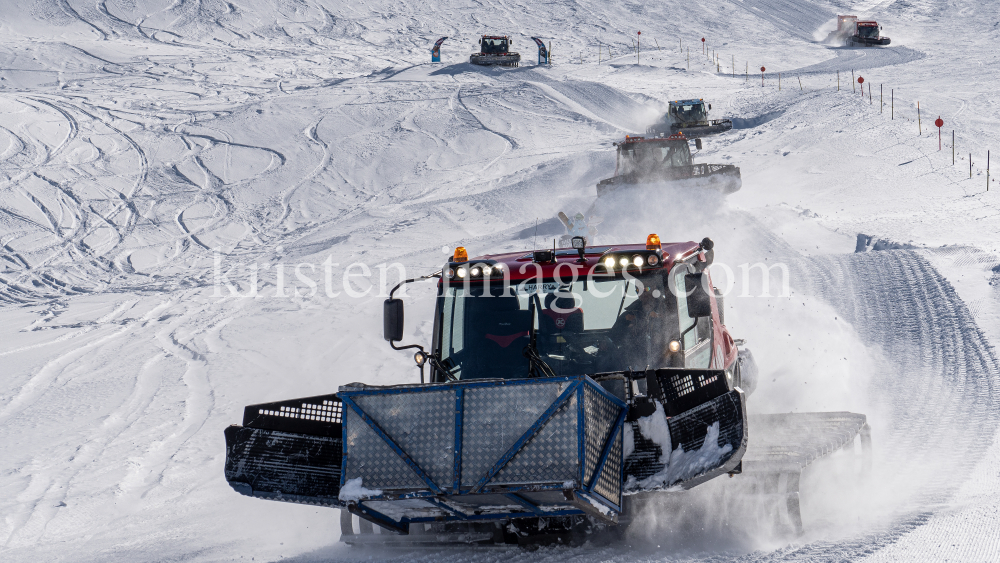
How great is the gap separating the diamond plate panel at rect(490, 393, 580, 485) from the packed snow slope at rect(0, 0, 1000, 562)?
796 millimetres

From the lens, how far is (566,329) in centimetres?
563

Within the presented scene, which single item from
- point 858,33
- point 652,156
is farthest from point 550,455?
point 858,33

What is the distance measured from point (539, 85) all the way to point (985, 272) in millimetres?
21483

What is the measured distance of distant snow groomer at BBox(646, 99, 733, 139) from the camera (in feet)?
85.1

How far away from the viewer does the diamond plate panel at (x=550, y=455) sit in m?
4.43

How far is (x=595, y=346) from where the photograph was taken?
5.55 metres

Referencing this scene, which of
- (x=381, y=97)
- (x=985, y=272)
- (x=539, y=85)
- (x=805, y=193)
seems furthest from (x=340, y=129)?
(x=985, y=272)

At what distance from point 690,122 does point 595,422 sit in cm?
2309

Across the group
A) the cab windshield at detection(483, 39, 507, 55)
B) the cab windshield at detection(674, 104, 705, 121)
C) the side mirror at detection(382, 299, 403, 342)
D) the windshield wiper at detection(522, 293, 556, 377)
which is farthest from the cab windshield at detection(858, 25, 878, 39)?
the side mirror at detection(382, 299, 403, 342)

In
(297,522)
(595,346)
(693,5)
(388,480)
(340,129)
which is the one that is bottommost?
(297,522)

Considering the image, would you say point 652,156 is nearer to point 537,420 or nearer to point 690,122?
point 690,122

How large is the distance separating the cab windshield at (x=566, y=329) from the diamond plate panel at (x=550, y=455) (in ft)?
A: 3.03

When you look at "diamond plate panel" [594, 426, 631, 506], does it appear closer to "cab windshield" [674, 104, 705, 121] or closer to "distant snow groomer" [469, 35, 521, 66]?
"cab windshield" [674, 104, 705, 121]

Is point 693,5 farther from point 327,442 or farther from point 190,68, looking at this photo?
point 327,442
